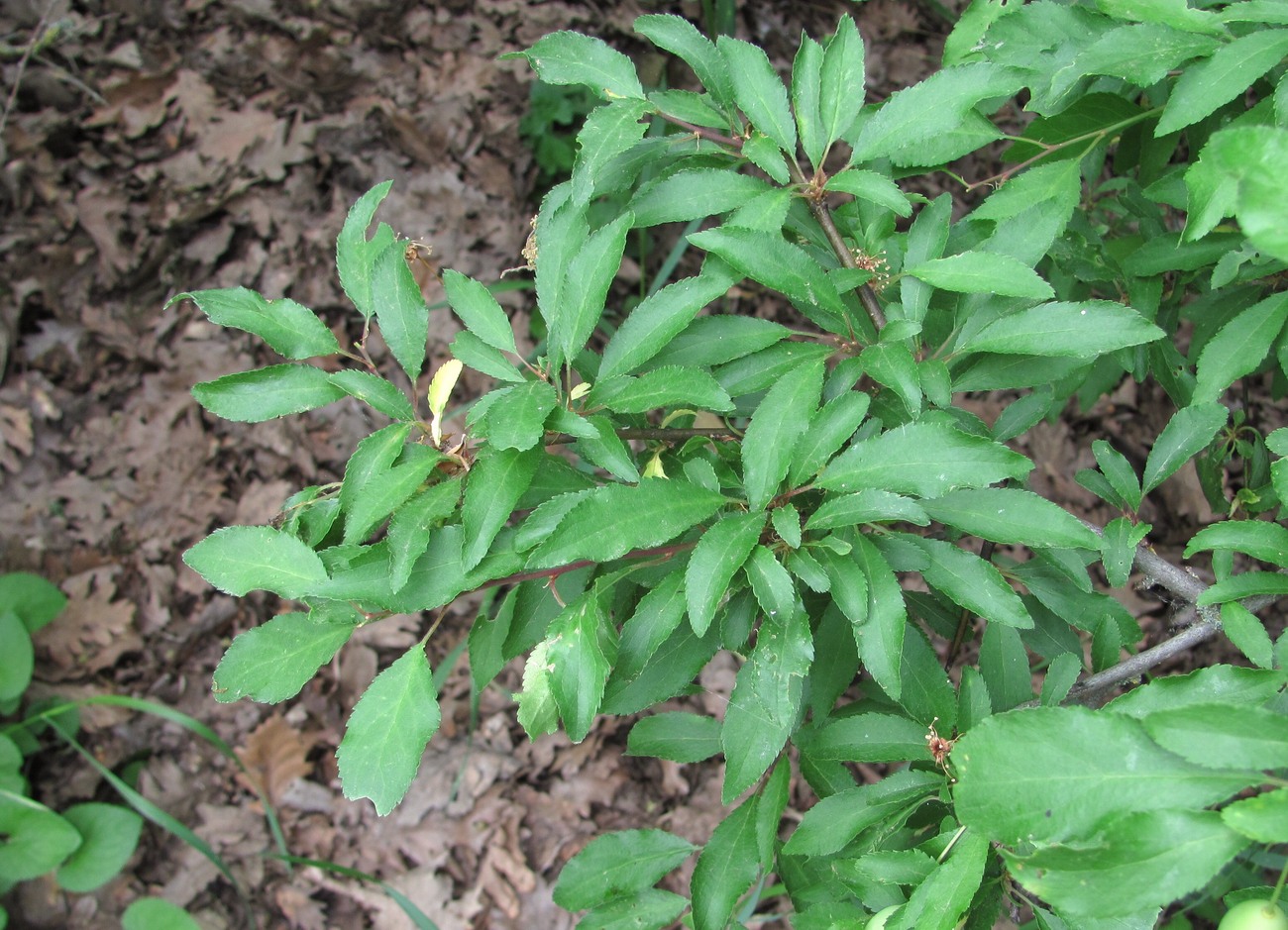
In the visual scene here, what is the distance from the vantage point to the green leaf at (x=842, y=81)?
1.17m

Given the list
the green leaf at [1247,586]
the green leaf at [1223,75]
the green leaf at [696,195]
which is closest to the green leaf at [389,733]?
the green leaf at [696,195]

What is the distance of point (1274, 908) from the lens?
29.1 inches

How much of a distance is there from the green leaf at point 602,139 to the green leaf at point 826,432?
39cm

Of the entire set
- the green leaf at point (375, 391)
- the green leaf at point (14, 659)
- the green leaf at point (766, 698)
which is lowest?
the green leaf at point (14, 659)

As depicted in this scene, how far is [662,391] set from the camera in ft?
3.45

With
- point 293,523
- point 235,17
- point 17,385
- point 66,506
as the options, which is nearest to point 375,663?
point 66,506

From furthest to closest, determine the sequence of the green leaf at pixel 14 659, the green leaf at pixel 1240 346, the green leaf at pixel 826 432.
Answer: the green leaf at pixel 14 659
the green leaf at pixel 1240 346
the green leaf at pixel 826 432

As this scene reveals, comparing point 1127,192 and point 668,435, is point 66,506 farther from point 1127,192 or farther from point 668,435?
point 1127,192

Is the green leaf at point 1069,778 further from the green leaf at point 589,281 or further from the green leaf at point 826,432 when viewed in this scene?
the green leaf at point 589,281

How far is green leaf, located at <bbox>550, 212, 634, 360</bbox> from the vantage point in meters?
1.10

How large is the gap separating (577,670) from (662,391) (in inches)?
12.8

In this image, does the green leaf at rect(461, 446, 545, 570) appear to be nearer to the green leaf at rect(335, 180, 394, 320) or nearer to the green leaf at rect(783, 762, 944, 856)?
the green leaf at rect(335, 180, 394, 320)

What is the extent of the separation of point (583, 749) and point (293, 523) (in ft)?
5.70

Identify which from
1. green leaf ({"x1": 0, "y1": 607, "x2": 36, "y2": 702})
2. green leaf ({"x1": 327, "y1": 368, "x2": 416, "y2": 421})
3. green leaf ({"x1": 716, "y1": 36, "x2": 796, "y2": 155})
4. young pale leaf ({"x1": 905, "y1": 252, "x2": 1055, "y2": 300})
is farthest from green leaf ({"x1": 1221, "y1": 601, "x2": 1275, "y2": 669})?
green leaf ({"x1": 0, "y1": 607, "x2": 36, "y2": 702})
